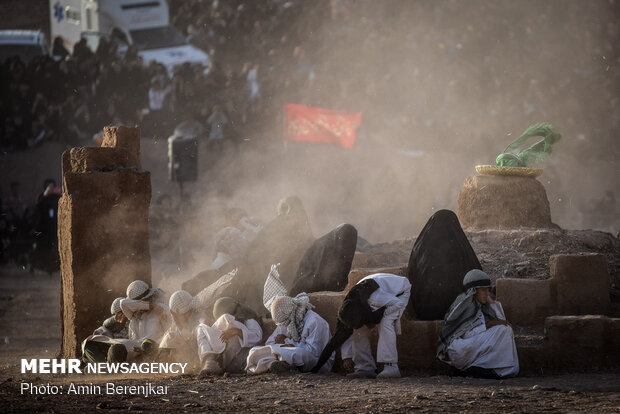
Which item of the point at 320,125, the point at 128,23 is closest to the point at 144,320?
the point at 320,125

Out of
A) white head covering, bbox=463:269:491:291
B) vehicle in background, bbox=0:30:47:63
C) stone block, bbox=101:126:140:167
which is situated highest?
vehicle in background, bbox=0:30:47:63

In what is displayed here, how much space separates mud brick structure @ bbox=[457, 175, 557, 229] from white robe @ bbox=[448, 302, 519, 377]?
2.72m

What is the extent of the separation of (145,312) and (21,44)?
1465 cm

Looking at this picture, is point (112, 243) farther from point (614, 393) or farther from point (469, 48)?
point (469, 48)

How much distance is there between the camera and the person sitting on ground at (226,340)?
7.33m

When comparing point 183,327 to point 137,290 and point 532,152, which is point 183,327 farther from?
point 532,152

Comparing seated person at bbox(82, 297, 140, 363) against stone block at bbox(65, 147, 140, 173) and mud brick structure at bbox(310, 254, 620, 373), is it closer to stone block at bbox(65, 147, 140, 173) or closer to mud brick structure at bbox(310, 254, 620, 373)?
stone block at bbox(65, 147, 140, 173)

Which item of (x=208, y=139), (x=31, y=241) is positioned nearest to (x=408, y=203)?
(x=208, y=139)

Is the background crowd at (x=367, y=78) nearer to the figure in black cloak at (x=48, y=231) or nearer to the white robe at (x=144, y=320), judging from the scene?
the figure in black cloak at (x=48, y=231)

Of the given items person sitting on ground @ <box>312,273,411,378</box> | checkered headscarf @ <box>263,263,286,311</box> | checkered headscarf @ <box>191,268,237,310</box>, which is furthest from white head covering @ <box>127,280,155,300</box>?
person sitting on ground @ <box>312,273,411,378</box>

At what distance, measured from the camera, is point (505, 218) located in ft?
30.6

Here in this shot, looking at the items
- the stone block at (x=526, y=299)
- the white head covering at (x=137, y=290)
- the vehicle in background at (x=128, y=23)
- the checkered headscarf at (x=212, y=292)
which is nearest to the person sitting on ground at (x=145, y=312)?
the white head covering at (x=137, y=290)

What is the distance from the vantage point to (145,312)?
8320 millimetres

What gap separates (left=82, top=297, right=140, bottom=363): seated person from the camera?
780cm
